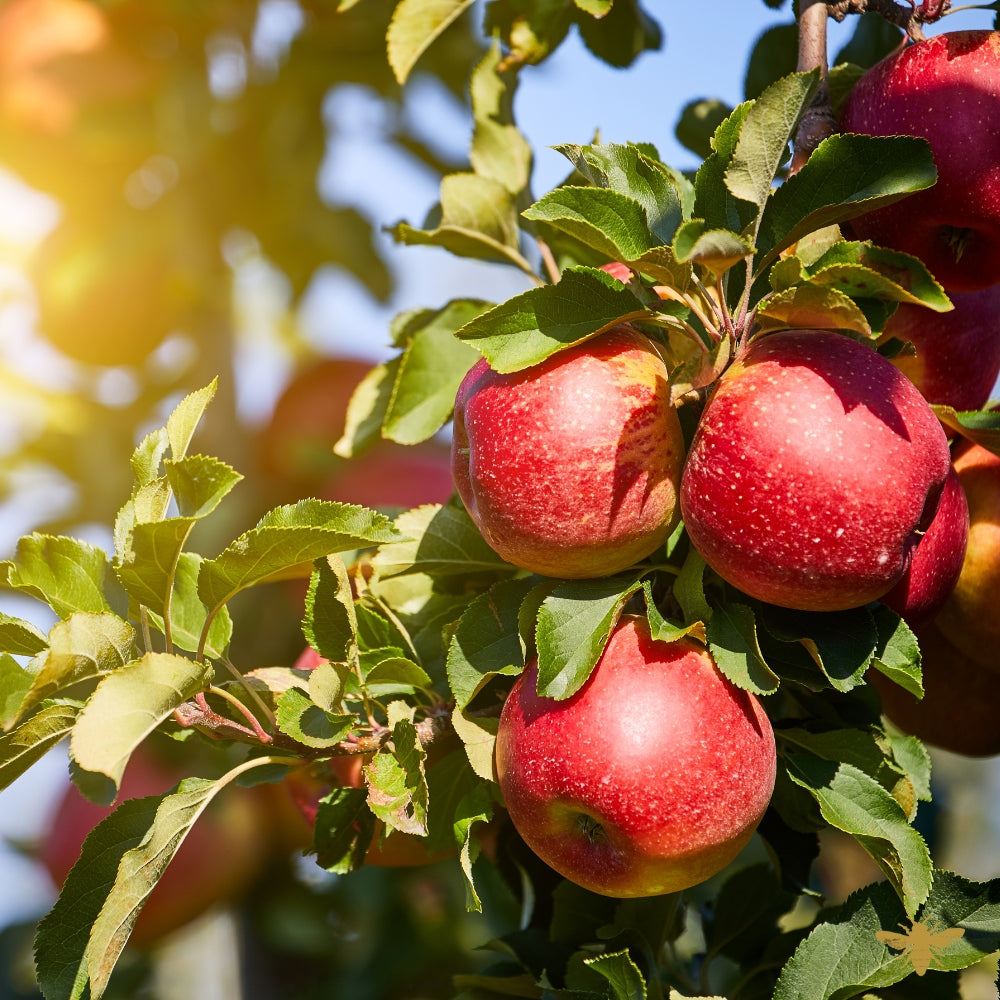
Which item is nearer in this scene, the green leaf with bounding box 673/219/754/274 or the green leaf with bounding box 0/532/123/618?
the green leaf with bounding box 673/219/754/274

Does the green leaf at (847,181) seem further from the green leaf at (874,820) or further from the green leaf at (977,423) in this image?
the green leaf at (874,820)

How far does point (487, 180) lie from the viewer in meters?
1.33

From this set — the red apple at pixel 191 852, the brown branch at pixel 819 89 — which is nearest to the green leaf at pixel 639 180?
the brown branch at pixel 819 89

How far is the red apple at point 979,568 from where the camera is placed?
48.2 inches

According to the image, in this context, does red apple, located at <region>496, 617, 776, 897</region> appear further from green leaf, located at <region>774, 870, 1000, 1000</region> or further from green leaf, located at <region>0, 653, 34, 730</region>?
green leaf, located at <region>0, 653, 34, 730</region>

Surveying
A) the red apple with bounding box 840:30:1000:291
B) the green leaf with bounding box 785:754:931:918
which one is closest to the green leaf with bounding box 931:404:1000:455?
the red apple with bounding box 840:30:1000:291

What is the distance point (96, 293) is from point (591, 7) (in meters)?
1.41

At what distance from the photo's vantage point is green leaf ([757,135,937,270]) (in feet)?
2.87

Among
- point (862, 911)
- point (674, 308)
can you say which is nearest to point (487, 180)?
point (674, 308)

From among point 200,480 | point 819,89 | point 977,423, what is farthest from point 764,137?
point 200,480

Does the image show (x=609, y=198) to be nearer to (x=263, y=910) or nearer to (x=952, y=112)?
(x=952, y=112)

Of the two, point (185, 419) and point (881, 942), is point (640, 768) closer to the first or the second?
point (881, 942)

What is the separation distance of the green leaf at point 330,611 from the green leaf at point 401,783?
0.33 feet

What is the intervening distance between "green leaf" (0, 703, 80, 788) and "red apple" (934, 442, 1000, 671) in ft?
3.18
